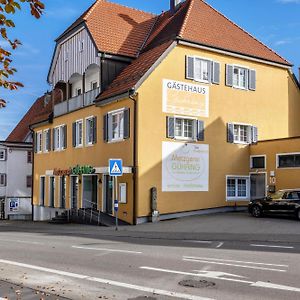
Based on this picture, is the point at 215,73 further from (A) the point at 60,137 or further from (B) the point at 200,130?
(A) the point at 60,137

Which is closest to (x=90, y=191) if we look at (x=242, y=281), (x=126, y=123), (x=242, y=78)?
(x=126, y=123)

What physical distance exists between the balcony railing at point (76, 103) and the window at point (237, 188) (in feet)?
31.7

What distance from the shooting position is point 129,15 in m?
36.2

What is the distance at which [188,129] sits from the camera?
2941 centimetres

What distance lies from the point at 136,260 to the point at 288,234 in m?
8.41

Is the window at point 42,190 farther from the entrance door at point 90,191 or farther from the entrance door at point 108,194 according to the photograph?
the entrance door at point 108,194

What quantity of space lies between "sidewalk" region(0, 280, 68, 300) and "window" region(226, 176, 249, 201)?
74.5 ft

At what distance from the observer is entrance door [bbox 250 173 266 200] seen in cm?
3062

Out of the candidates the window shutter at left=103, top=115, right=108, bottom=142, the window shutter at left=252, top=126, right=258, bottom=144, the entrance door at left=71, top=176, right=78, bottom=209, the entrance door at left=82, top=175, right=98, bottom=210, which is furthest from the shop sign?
the window shutter at left=252, top=126, right=258, bottom=144

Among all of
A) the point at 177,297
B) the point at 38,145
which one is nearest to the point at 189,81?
the point at 38,145

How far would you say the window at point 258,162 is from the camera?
30.5 m

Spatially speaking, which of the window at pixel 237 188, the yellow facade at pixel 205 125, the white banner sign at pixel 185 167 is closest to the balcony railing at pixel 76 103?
the yellow facade at pixel 205 125

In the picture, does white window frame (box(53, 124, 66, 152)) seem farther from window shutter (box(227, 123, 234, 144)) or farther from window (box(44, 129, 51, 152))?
window shutter (box(227, 123, 234, 144))

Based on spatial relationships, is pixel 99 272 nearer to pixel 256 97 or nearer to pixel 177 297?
pixel 177 297
